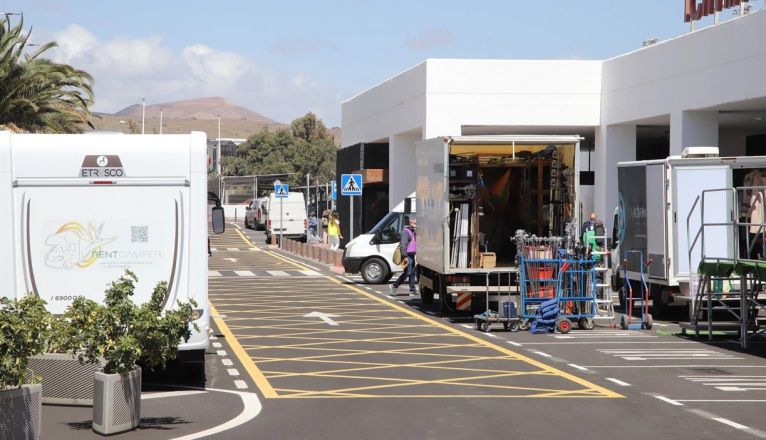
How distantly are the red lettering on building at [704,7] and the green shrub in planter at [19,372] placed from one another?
25.4m

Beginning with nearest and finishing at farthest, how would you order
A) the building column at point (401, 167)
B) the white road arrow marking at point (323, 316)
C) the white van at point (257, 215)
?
the white road arrow marking at point (323, 316)
the building column at point (401, 167)
the white van at point (257, 215)

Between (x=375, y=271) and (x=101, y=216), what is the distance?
20.8 m

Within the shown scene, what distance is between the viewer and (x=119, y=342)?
1112 centimetres

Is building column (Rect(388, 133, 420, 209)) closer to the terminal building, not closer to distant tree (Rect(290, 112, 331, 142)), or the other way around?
the terminal building

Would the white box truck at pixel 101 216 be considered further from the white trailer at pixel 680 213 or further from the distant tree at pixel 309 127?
the distant tree at pixel 309 127

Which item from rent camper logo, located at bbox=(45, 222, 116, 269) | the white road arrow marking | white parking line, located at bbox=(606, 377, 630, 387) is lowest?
white parking line, located at bbox=(606, 377, 630, 387)

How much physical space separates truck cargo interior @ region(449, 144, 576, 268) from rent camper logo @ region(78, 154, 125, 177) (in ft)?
34.2

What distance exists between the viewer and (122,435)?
1116 centimetres

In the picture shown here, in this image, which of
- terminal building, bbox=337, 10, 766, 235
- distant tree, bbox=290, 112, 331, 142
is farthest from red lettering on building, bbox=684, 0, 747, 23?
distant tree, bbox=290, 112, 331, 142

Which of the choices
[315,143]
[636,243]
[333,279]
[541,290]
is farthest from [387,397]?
[315,143]

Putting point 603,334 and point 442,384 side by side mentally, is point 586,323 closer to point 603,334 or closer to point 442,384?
point 603,334

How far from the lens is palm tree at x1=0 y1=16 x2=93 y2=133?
33094 millimetres

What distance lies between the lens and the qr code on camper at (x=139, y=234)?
545 inches

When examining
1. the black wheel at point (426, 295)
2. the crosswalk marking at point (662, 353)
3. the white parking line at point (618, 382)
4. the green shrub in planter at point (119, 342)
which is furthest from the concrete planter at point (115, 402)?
the black wheel at point (426, 295)
